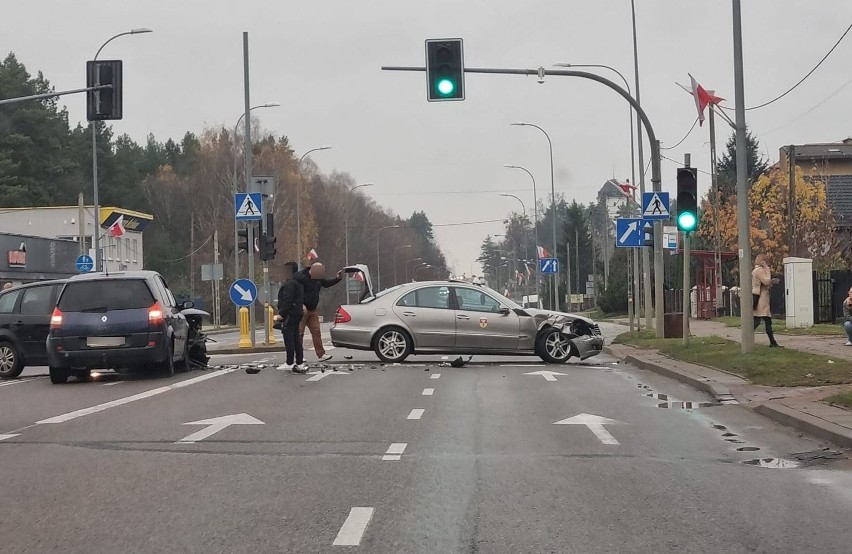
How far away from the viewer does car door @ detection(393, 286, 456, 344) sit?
67.9 ft

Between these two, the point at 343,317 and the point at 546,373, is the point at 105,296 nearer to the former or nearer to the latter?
the point at 343,317

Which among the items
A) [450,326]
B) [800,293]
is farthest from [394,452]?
[800,293]

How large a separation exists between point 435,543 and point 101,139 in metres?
90.5

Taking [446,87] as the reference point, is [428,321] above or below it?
below

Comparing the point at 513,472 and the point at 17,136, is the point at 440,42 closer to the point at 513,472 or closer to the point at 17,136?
the point at 513,472

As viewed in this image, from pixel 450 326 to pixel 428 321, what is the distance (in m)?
0.42

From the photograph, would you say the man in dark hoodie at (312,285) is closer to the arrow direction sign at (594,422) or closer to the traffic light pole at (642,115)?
the traffic light pole at (642,115)

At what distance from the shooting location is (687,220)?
20.6m

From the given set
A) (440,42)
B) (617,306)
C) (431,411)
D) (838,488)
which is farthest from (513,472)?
(617,306)

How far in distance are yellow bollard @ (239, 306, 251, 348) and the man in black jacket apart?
8.51 metres

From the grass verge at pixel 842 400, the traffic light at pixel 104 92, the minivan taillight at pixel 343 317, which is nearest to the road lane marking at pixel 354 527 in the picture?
the grass verge at pixel 842 400

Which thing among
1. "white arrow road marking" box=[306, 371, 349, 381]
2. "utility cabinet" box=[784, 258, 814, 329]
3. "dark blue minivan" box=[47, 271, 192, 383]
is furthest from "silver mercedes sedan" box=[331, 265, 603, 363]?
"utility cabinet" box=[784, 258, 814, 329]

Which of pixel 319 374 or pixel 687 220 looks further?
pixel 687 220

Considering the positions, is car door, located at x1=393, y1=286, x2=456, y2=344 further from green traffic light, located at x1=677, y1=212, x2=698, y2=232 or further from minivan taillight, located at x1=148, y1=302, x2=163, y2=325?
minivan taillight, located at x1=148, y1=302, x2=163, y2=325
